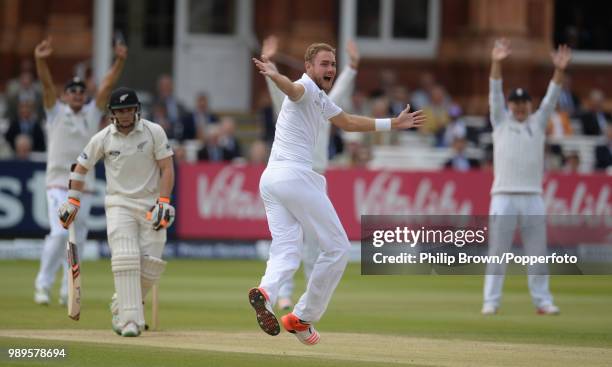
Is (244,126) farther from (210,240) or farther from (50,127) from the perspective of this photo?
(50,127)

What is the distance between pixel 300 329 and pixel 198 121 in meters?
13.6

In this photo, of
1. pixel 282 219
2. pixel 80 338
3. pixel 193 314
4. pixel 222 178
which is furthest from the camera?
pixel 222 178

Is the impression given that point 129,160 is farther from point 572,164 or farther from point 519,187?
point 572,164

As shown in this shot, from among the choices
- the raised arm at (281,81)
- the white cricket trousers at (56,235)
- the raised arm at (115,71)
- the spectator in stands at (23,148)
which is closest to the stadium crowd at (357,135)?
the spectator in stands at (23,148)

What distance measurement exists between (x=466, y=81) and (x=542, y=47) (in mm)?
1698

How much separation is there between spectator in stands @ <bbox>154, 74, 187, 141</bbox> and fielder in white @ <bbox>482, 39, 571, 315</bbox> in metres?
10.2

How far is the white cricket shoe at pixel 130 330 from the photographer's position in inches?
448

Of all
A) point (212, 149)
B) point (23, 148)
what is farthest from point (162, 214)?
point (212, 149)

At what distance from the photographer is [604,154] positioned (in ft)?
79.2

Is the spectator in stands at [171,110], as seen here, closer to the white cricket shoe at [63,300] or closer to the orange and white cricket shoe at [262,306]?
the white cricket shoe at [63,300]

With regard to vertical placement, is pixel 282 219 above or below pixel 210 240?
above

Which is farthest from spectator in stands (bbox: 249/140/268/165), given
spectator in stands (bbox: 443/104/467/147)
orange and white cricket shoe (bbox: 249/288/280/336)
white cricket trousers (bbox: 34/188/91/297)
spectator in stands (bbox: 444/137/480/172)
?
orange and white cricket shoe (bbox: 249/288/280/336)

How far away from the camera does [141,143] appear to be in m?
11.7

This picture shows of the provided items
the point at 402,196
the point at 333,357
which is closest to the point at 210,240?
the point at 402,196
